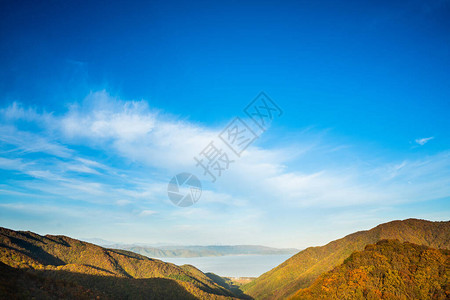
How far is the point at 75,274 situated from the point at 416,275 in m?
143

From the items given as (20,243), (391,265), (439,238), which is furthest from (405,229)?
(20,243)

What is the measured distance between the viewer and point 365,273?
226 feet

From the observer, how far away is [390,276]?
6494 centimetres

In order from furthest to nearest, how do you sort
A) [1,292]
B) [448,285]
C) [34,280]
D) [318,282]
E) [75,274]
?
1. [75,274]
2. [318,282]
3. [34,280]
4. [448,285]
5. [1,292]

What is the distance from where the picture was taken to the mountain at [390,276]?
190 feet

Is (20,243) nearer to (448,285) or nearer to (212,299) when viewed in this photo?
(212,299)

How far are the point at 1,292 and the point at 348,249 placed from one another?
204 m

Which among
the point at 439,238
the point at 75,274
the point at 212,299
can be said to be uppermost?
→ the point at 439,238

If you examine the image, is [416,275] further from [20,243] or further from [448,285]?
[20,243]

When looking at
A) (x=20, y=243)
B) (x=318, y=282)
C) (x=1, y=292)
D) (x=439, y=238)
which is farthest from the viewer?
(x=20, y=243)

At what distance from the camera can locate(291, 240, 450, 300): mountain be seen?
58062 mm

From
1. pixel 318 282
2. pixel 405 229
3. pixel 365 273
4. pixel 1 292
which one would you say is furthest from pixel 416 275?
pixel 405 229

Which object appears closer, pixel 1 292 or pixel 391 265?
pixel 1 292

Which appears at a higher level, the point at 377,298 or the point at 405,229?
the point at 405,229
